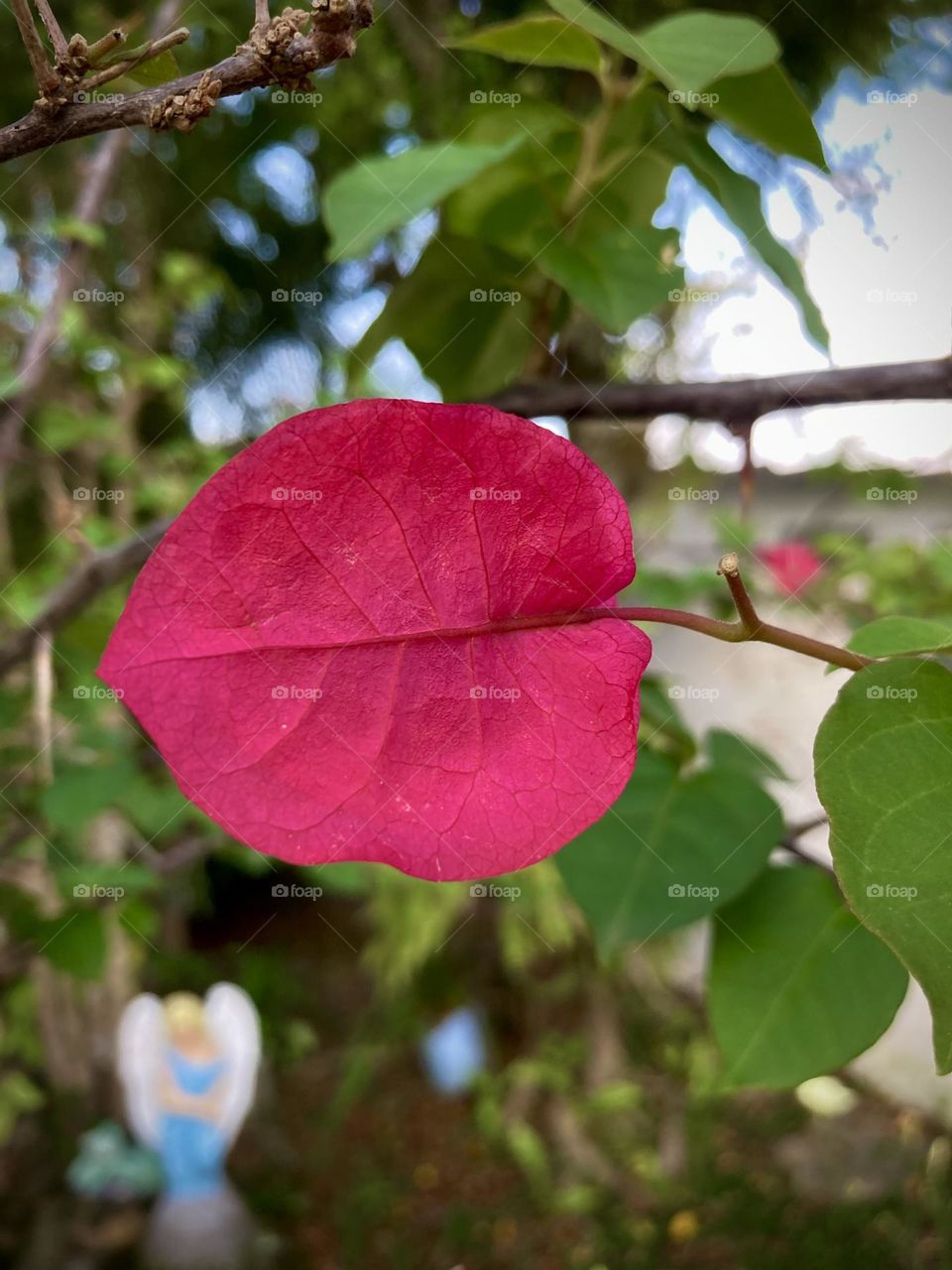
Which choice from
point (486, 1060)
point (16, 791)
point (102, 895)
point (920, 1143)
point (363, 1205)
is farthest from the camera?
point (486, 1060)

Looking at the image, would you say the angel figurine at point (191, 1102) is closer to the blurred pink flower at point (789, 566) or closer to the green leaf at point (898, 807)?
the blurred pink flower at point (789, 566)

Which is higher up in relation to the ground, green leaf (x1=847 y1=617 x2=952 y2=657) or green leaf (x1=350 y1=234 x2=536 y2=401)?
green leaf (x1=350 y1=234 x2=536 y2=401)

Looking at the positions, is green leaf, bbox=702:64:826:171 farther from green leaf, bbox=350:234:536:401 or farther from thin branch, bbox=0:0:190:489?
thin branch, bbox=0:0:190:489

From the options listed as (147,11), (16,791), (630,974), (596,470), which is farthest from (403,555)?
(630,974)

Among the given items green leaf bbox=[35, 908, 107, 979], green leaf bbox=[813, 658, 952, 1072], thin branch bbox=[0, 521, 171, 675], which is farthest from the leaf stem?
green leaf bbox=[35, 908, 107, 979]

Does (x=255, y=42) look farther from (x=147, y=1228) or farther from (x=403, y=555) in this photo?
(x=147, y=1228)

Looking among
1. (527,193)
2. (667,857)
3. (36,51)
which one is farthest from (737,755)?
(36,51)

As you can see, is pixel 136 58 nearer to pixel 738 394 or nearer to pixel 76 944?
pixel 738 394
